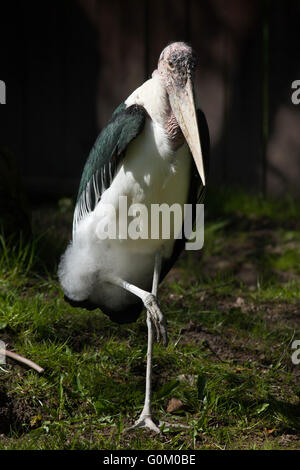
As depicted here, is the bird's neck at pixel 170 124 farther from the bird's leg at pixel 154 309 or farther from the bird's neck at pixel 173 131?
the bird's leg at pixel 154 309

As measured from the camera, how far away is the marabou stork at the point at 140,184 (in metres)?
2.76

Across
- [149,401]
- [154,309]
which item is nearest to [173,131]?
[154,309]

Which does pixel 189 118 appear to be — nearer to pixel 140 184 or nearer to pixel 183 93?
pixel 183 93

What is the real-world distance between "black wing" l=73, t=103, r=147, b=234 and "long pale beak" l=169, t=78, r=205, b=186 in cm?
16

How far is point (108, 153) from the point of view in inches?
114

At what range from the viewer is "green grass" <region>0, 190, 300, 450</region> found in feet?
9.65

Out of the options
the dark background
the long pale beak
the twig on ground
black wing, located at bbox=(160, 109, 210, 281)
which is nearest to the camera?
the long pale beak

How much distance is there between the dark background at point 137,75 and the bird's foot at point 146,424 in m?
3.39

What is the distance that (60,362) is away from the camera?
3270 mm

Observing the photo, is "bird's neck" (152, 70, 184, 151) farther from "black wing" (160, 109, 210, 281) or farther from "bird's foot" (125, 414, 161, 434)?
"bird's foot" (125, 414, 161, 434)

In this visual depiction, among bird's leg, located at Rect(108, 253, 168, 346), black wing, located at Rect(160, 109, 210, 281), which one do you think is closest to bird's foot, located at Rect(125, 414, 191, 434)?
bird's leg, located at Rect(108, 253, 168, 346)

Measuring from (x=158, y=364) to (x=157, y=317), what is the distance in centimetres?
58

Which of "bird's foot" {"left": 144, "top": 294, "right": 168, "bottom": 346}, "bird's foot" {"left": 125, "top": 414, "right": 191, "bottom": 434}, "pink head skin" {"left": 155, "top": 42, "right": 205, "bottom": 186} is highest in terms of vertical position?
"pink head skin" {"left": 155, "top": 42, "right": 205, "bottom": 186}

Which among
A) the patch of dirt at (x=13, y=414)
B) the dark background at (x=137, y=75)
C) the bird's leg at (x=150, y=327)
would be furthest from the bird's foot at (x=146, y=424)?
the dark background at (x=137, y=75)
